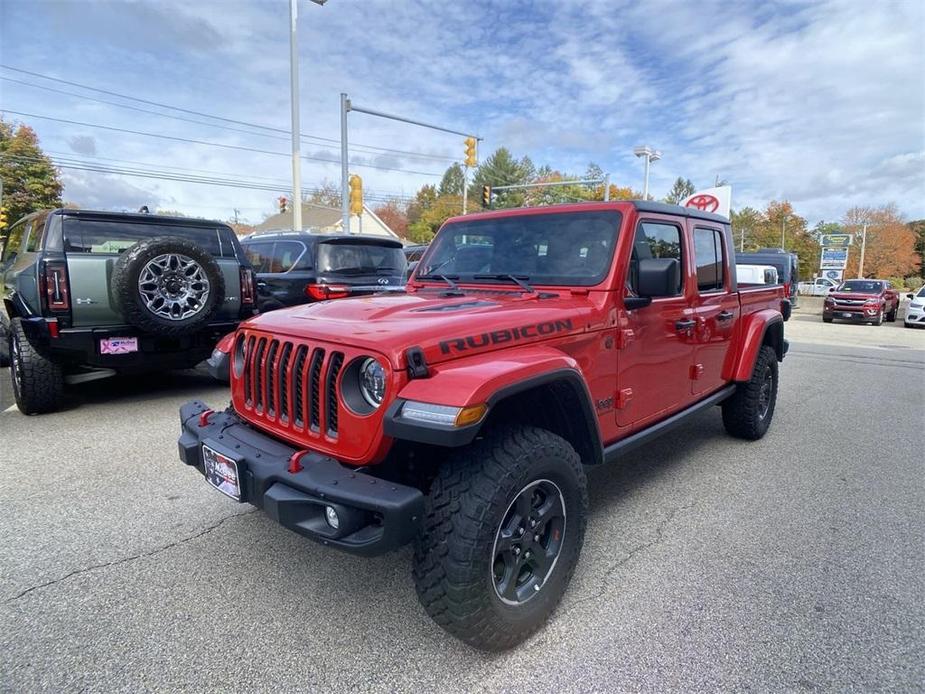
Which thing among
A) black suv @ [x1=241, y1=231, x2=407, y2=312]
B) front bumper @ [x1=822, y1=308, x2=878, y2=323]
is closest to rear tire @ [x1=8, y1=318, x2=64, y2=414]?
black suv @ [x1=241, y1=231, x2=407, y2=312]

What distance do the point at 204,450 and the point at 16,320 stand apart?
4294 mm

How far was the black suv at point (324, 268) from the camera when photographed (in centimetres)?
729

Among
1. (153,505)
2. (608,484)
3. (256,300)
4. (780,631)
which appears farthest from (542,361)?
(256,300)

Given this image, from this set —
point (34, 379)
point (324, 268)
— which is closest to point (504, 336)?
point (34, 379)

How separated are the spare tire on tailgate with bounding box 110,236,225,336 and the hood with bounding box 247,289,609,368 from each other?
279cm

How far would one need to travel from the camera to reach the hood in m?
2.18

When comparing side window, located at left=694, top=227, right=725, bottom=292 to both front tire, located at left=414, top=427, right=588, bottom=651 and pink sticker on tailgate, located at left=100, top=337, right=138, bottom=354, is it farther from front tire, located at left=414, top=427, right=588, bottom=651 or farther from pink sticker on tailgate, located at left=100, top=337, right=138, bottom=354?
pink sticker on tailgate, located at left=100, top=337, right=138, bottom=354

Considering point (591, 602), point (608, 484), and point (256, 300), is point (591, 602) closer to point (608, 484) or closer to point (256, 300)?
point (608, 484)

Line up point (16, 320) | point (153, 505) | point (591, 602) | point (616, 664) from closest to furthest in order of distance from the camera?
point (616, 664) < point (591, 602) < point (153, 505) < point (16, 320)

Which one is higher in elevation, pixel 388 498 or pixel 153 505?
pixel 388 498

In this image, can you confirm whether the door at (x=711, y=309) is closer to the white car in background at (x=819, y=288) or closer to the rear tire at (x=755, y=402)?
the rear tire at (x=755, y=402)

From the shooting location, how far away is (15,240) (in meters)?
7.00

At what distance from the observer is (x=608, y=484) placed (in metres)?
3.94

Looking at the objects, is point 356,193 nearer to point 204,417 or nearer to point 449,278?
point 449,278
